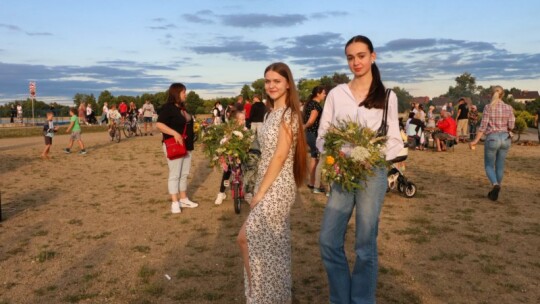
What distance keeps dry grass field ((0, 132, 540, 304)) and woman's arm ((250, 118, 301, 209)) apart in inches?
57.2

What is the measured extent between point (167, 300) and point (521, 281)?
3728 millimetres

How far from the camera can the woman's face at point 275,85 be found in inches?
147

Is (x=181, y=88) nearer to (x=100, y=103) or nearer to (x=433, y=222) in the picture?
(x=433, y=222)

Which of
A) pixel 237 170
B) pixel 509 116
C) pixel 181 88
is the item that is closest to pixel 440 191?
pixel 509 116

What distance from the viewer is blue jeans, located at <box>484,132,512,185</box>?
27.5ft

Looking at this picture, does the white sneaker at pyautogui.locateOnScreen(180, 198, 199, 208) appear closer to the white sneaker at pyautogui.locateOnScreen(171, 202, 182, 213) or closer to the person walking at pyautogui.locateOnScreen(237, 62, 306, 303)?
the white sneaker at pyautogui.locateOnScreen(171, 202, 182, 213)

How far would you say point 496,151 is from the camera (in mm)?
8555

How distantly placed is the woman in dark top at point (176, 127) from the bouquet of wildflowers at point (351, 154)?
440 cm

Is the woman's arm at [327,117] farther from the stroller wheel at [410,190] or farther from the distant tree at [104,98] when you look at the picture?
the distant tree at [104,98]

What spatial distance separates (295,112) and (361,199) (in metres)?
0.88

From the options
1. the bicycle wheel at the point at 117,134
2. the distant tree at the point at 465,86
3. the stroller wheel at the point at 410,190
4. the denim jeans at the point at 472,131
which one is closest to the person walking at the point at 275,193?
the stroller wheel at the point at 410,190

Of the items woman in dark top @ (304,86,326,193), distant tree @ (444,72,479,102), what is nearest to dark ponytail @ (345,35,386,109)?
woman in dark top @ (304,86,326,193)

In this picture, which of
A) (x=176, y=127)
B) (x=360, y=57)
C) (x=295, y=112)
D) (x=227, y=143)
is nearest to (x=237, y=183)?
(x=227, y=143)

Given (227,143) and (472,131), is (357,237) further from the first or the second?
(472,131)
